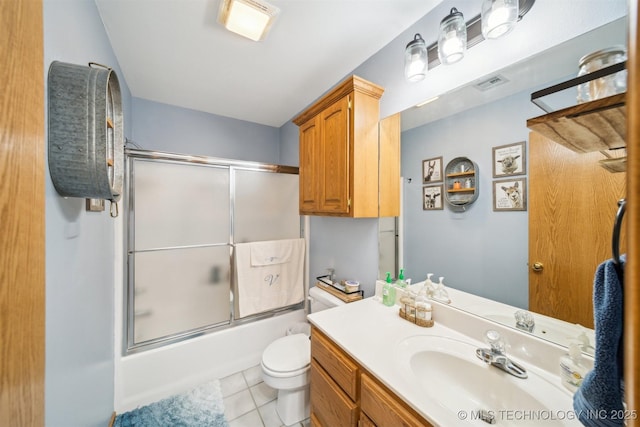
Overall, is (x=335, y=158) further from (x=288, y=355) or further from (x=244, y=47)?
(x=288, y=355)

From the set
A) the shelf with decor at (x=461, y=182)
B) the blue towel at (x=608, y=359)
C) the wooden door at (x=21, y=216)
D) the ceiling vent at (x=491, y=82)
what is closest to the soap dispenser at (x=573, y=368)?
the blue towel at (x=608, y=359)

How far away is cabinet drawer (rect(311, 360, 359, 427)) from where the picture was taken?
956 mm

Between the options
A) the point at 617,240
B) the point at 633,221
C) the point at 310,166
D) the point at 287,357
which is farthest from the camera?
the point at 310,166

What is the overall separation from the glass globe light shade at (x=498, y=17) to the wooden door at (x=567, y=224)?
0.44 m

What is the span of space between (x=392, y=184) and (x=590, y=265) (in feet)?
2.94

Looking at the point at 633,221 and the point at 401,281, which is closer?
the point at 633,221

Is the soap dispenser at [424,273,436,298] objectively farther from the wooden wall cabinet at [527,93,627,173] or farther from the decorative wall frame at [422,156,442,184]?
the wooden wall cabinet at [527,93,627,173]

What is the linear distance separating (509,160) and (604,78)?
38 cm

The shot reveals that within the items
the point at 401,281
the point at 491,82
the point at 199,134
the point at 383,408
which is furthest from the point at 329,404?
the point at 199,134

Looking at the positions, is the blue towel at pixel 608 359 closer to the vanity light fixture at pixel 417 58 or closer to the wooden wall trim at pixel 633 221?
the wooden wall trim at pixel 633 221

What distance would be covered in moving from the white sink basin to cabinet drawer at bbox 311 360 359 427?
0.32m

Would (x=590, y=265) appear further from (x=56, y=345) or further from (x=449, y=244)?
(x=56, y=345)

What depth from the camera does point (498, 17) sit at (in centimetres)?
90

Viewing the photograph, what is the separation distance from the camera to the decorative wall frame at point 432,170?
1196 millimetres
